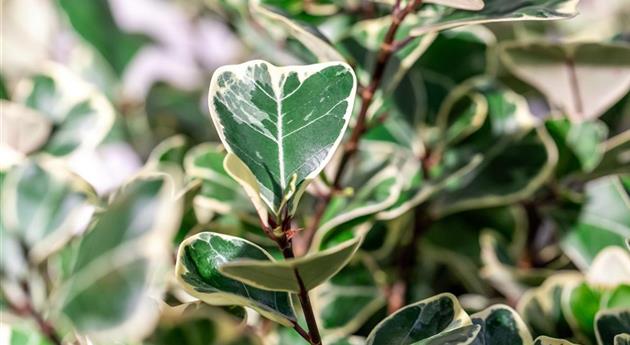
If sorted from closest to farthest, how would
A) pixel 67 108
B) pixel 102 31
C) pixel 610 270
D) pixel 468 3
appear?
pixel 468 3
pixel 610 270
pixel 67 108
pixel 102 31

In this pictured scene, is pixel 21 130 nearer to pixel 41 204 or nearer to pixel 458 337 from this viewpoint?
pixel 41 204

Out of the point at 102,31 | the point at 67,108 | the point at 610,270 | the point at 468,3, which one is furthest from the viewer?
the point at 102,31

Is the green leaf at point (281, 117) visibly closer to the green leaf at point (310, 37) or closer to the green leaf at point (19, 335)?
the green leaf at point (310, 37)

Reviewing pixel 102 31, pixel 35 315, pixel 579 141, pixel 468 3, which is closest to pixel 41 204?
pixel 35 315

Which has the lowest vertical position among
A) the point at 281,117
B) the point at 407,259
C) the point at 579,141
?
the point at 407,259

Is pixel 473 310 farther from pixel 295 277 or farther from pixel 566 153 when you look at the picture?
pixel 295 277
